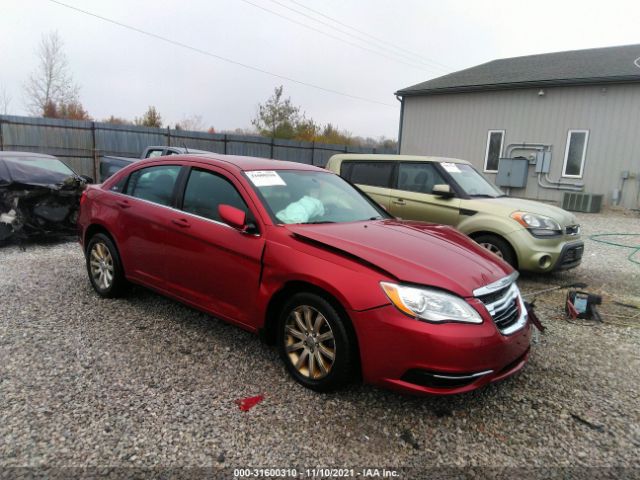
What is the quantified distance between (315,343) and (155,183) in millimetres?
2334

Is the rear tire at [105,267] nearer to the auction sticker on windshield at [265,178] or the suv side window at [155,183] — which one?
the suv side window at [155,183]

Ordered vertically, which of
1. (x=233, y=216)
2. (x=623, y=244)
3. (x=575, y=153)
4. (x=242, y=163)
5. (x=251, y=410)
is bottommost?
(x=251, y=410)

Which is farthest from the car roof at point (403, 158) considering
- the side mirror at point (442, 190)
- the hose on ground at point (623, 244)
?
the hose on ground at point (623, 244)

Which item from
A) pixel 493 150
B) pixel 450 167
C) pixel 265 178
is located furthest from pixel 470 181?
pixel 493 150

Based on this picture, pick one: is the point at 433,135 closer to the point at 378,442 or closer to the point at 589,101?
the point at 589,101

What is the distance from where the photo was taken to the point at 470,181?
21.5 feet

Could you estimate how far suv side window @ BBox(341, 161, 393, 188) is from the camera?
6953mm

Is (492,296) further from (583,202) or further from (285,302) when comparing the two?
(583,202)

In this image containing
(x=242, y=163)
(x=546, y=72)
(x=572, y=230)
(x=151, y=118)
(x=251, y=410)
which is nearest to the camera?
(x=251, y=410)

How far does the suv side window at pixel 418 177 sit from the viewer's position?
6.48 m

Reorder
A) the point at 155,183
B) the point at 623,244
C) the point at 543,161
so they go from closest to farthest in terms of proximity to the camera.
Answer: the point at 155,183
the point at 623,244
the point at 543,161

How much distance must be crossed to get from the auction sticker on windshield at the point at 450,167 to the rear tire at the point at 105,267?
178 inches

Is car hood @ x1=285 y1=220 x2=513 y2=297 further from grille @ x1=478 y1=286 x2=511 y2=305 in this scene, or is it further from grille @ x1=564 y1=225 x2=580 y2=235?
grille @ x1=564 y1=225 x2=580 y2=235

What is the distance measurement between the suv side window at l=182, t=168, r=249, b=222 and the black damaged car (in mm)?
4493
